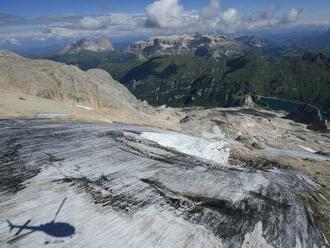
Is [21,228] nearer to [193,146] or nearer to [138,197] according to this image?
[138,197]

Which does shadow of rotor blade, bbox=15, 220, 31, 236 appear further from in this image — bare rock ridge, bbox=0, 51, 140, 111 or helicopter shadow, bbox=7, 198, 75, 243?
bare rock ridge, bbox=0, 51, 140, 111

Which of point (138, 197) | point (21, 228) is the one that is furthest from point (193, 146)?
point (21, 228)

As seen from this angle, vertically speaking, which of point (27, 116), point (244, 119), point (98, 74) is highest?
point (27, 116)

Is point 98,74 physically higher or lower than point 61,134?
lower

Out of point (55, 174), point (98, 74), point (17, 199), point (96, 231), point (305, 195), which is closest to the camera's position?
point (96, 231)

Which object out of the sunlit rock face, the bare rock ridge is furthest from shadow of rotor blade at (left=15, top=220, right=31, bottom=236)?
Answer: the bare rock ridge

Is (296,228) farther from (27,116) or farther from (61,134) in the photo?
(27,116)

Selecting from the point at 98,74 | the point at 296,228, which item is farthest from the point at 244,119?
the point at 296,228
